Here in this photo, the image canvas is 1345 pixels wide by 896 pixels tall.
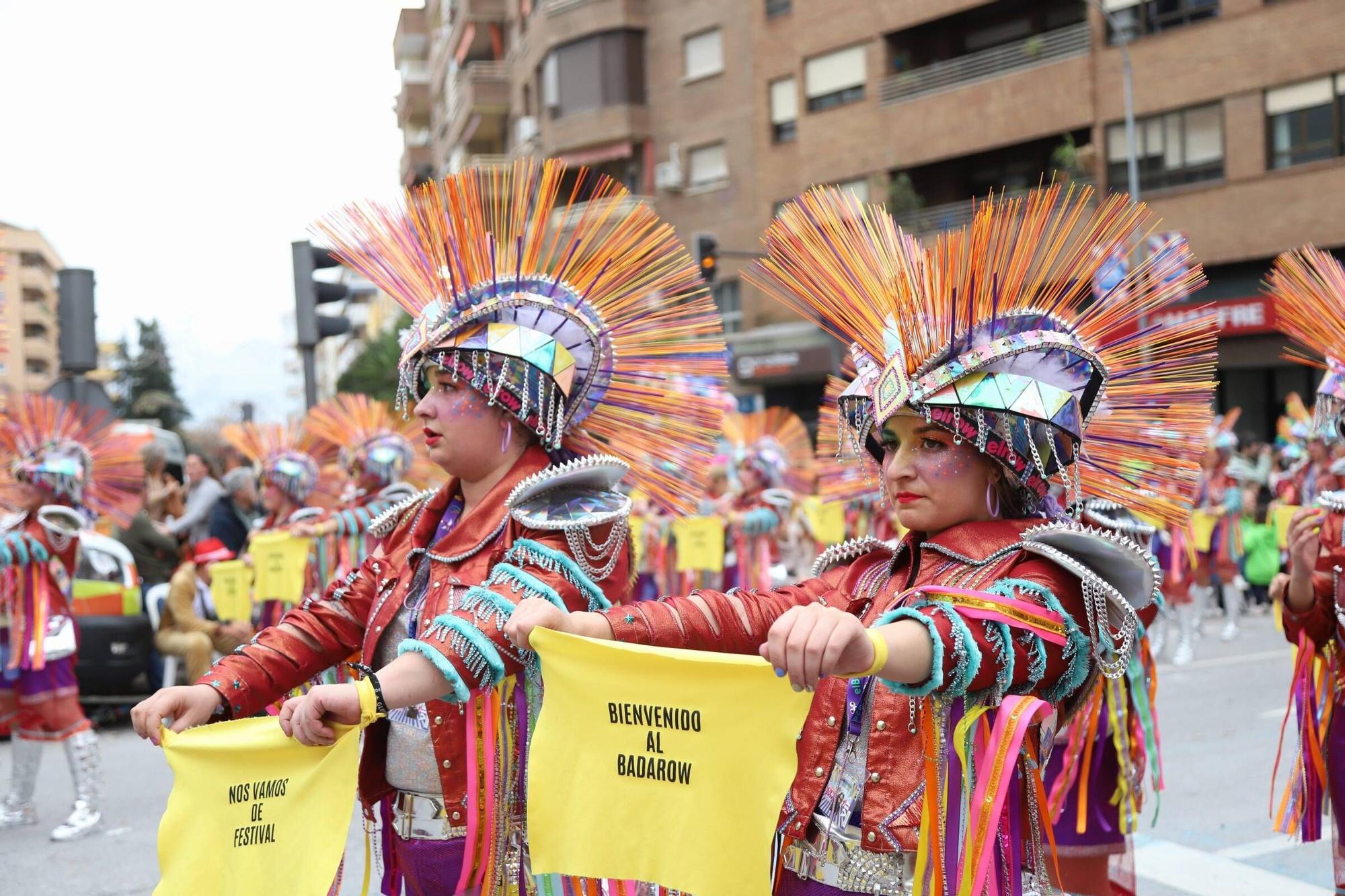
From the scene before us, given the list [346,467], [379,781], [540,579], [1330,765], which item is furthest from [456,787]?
[346,467]

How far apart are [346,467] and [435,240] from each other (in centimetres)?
660

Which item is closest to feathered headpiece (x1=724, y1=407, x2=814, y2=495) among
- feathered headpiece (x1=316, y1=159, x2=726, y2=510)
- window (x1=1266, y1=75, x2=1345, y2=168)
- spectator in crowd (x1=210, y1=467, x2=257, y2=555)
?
spectator in crowd (x1=210, y1=467, x2=257, y2=555)

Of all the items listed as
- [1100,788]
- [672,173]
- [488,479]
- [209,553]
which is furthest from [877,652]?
[672,173]

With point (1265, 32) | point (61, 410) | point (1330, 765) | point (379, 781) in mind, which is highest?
point (1265, 32)

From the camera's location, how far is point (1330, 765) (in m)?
4.02

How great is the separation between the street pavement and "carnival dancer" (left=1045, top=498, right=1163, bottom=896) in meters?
0.74

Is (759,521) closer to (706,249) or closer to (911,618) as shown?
(706,249)

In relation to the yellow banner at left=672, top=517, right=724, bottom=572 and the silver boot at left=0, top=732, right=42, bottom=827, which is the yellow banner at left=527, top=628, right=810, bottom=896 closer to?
the silver boot at left=0, top=732, right=42, bottom=827

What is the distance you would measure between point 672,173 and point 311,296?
22863 millimetres

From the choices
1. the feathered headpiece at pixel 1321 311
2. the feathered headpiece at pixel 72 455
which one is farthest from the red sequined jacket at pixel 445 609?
the feathered headpiece at pixel 72 455

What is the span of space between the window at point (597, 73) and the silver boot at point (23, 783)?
27.0 meters

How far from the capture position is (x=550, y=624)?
102 inches

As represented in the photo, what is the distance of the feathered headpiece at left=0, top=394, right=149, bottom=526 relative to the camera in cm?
684

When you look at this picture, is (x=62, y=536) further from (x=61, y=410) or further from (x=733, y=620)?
(x=733, y=620)
